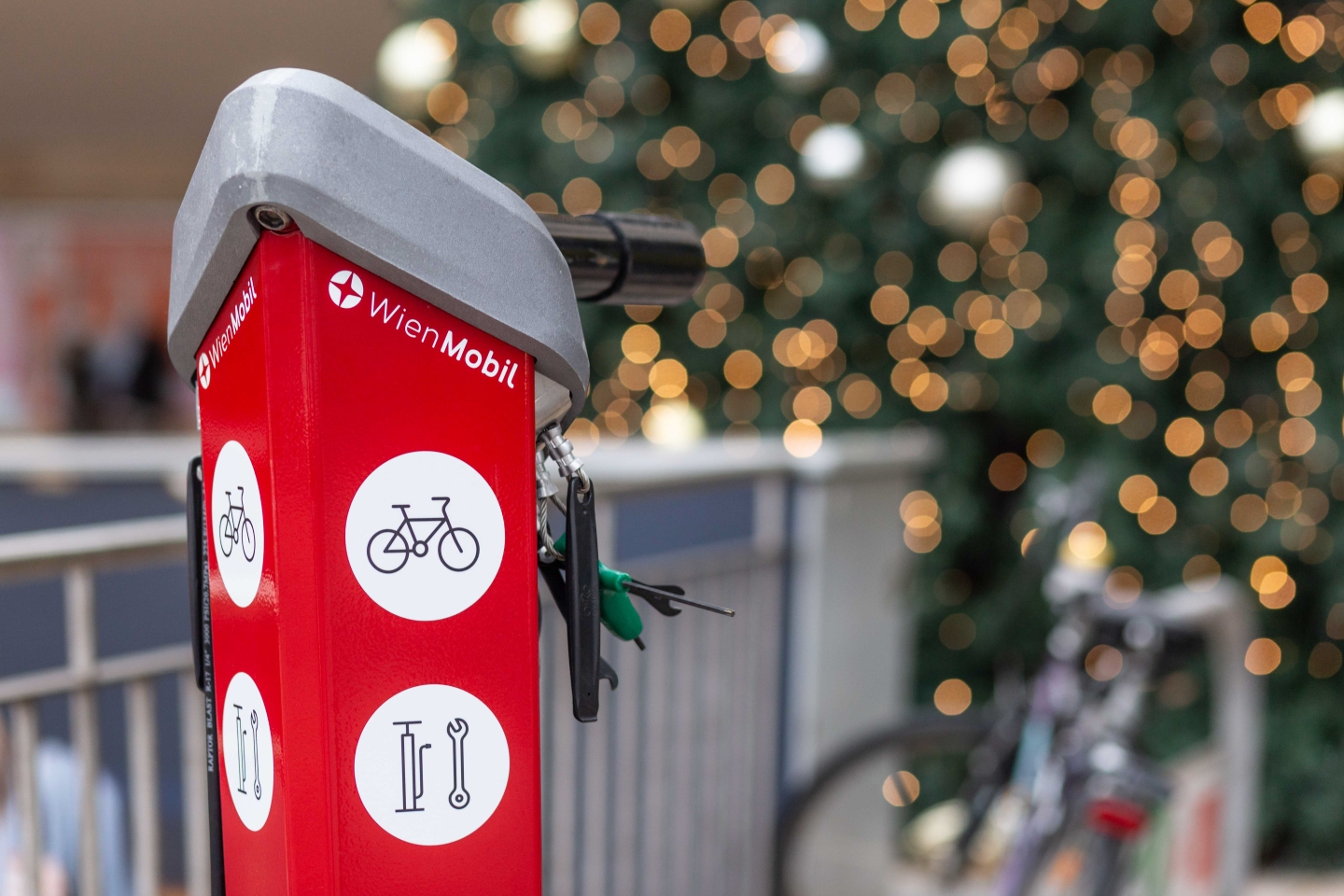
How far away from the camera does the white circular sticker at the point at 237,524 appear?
1.80 ft

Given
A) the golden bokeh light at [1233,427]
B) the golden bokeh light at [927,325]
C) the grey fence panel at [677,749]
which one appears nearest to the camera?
the grey fence panel at [677,749]

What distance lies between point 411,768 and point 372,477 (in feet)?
0.49

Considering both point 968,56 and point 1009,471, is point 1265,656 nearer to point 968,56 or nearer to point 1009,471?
point 1009,471

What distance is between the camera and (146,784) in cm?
112

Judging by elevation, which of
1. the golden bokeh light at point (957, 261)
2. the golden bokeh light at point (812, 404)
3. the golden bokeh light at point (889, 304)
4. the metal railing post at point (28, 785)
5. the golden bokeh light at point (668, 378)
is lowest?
the metal railing post at point (28, 785)

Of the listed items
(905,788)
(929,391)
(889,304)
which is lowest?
(905,788)

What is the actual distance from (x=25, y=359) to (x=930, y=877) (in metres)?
7.64

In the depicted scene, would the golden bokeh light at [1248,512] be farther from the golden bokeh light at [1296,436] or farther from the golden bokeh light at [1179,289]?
the golden bokeh light at [1179,289]

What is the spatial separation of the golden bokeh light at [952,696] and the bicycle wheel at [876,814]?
0.39 feet

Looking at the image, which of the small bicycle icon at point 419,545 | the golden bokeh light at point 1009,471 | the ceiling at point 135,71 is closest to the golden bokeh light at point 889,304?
the golden bokeh light at point 1009,471

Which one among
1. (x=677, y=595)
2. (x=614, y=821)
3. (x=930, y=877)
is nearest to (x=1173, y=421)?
(x=930, y=877)

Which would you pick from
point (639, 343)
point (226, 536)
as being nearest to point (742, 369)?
point (639, 343)

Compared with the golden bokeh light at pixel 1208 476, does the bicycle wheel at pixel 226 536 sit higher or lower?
higher

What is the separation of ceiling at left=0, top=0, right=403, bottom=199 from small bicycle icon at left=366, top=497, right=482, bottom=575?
192 inches
